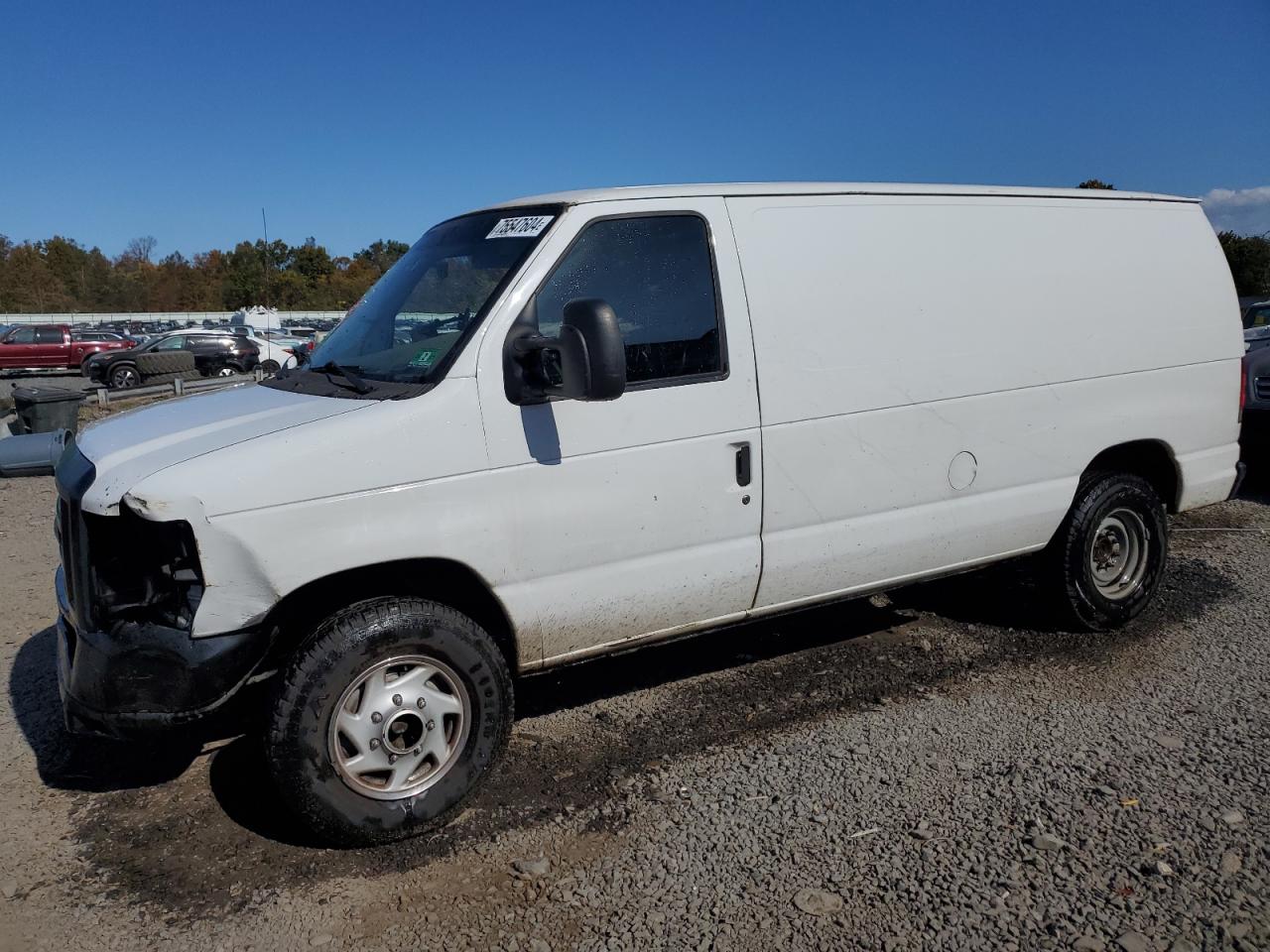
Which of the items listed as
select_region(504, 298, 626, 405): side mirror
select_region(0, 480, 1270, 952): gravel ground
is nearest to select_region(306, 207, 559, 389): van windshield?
select_region(504, 298, 626, 405): side mirror

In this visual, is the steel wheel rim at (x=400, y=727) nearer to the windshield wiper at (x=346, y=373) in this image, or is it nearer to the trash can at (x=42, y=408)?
the windshield wiper at (x=346, y=373)

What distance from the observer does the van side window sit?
12.1 feet

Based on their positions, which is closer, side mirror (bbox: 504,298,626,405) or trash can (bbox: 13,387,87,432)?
side mirror (bbox: 504,298,626,405)

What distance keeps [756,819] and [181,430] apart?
249 cm

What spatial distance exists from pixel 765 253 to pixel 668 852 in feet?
7.73

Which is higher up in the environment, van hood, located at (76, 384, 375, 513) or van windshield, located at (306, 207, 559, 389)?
van windshield, located at (306, 207, 559, 389)

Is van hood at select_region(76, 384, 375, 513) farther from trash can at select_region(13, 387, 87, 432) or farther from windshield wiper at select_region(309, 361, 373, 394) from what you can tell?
trash can at select_region(13, 387, 87, 432)

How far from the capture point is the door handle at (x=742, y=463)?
3881mm

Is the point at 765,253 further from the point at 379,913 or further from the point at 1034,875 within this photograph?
the point at 379,913

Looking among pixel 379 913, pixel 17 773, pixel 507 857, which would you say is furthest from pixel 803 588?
pixel 17 773

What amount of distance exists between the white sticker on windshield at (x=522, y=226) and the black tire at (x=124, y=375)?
25.8 meters

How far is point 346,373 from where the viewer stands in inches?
153

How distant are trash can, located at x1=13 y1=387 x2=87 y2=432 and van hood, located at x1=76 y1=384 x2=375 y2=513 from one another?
9578 millimetres

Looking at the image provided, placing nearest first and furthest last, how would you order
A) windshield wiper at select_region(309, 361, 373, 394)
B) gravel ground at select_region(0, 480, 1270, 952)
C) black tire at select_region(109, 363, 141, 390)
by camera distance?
gravel ground at select_region(0, 480, 1270, 952) → windshield wiper at select_region(309, 361, 373, 394) → black tire at select_region(109, 363, 141, 390)
